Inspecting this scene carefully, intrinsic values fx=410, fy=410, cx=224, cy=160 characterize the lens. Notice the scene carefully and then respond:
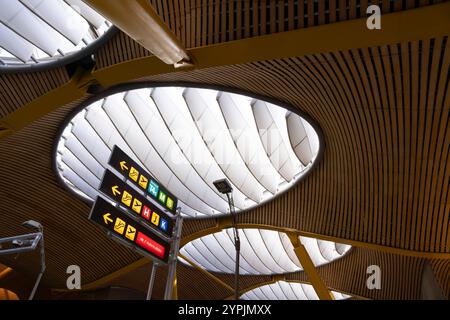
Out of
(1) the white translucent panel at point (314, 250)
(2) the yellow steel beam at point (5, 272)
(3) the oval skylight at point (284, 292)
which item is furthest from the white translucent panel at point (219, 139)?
(3) the oval skylight at point (284, 292)

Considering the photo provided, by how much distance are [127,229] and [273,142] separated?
8487 mm

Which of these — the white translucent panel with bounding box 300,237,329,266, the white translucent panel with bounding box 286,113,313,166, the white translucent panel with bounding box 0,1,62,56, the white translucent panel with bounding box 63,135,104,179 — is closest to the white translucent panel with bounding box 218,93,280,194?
the white translucent panel with bounding box 286,113,313,166

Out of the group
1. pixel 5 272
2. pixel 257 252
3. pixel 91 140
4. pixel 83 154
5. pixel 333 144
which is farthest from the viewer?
pixel 257 252

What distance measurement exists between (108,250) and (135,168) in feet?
42.9

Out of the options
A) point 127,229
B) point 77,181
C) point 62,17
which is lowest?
point 127,229

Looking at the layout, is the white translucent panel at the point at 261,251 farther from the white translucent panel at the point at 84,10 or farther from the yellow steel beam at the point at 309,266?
the white translucent panel at the point at 84,10

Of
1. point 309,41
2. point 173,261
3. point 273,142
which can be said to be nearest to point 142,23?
point 309,41

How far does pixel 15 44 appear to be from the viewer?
9.89 metres

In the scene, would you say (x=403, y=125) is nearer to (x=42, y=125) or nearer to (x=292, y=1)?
(x=292, y=1)

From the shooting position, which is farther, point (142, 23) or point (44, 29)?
point (44, 29)

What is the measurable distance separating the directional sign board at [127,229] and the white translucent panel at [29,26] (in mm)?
5490

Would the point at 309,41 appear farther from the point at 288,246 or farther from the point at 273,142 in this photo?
the point at 288,246

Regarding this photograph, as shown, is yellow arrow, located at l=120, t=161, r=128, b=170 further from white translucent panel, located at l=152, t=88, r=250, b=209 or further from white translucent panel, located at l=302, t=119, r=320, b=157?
white translucent panel, located at l=302, t=119, r=320, b=157
